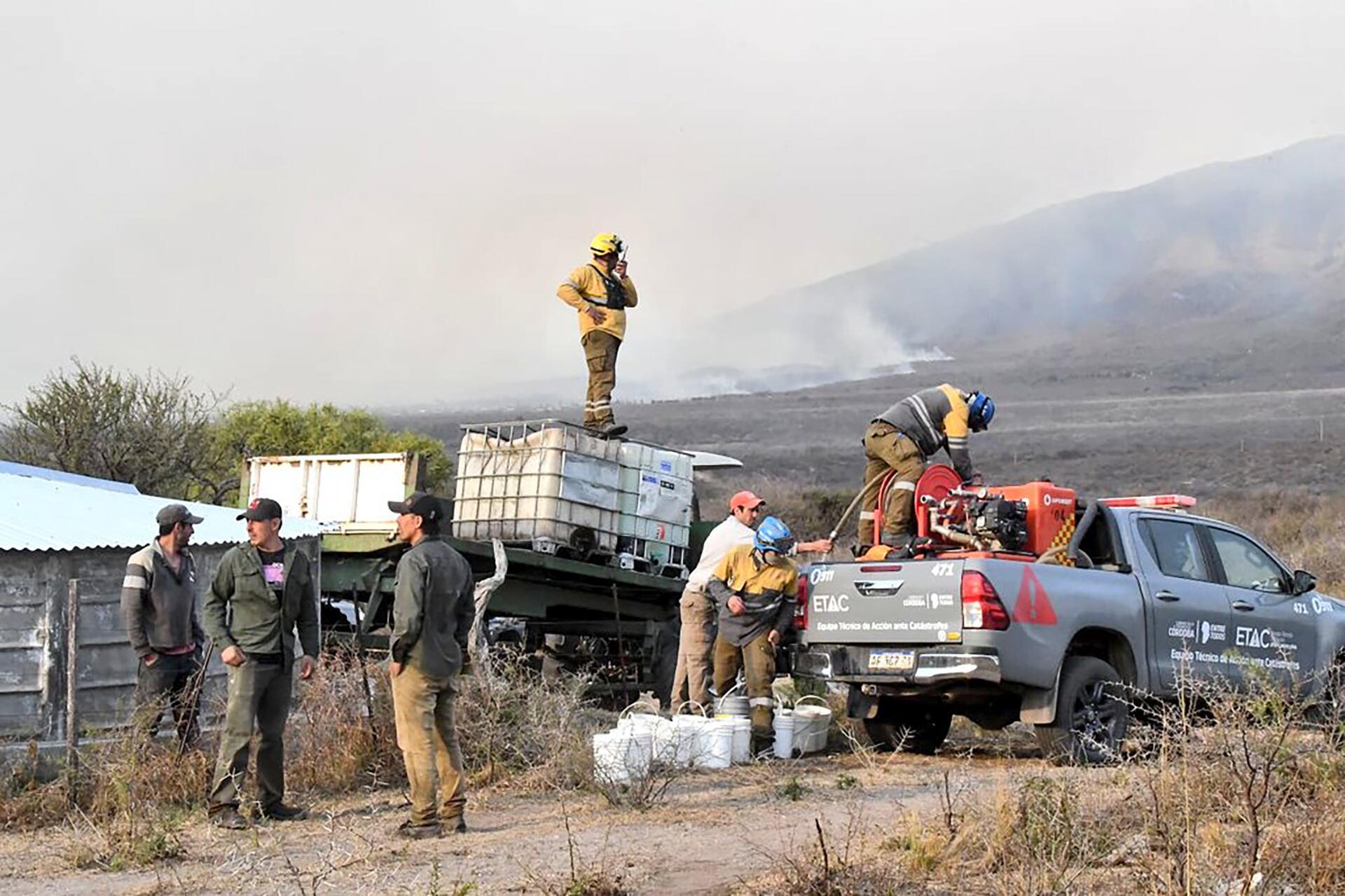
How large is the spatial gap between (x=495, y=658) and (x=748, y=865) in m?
4.58

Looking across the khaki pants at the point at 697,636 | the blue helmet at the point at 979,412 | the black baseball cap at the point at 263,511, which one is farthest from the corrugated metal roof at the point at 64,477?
the blue helmet at the point at 979,412

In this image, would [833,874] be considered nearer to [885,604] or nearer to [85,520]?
[885,604]

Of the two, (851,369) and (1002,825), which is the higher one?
(851,369)

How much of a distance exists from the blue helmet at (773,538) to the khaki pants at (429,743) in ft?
10.3

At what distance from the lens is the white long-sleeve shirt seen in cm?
1279

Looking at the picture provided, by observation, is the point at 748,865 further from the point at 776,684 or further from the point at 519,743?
the point at 776,684

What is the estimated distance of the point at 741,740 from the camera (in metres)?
11.3

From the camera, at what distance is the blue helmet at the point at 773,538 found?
462 inches

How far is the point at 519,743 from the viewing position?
11000mm

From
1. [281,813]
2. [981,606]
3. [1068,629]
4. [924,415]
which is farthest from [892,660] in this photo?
[281,813]

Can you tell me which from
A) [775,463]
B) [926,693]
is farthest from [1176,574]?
[775,463]

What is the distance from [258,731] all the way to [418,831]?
4.38 feet

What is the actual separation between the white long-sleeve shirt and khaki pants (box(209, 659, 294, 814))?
3.89 m

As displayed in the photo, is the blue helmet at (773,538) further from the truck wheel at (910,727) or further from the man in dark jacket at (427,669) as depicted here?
the man in dark jacket at (427,669)
